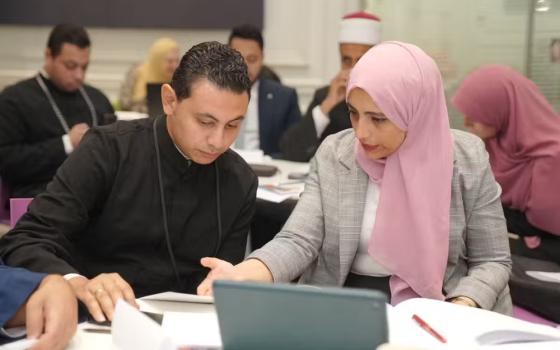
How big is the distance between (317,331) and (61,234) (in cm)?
98

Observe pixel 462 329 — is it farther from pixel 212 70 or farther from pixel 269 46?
pixel 269 46

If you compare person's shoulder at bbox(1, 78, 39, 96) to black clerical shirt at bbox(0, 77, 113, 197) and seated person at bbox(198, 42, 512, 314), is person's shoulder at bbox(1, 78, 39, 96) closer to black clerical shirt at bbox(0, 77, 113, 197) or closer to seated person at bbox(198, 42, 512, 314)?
black clerical shirt at bbox(0, 77, 113, 197)

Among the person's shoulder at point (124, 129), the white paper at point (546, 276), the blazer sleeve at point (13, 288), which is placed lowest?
the white paper at point (546, 276)

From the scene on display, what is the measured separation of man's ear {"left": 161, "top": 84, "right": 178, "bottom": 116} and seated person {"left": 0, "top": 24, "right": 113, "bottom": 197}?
1494mm

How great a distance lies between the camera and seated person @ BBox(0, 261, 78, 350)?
1.33m

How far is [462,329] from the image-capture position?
1.44 meters

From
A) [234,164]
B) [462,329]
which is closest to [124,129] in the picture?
[234,164]

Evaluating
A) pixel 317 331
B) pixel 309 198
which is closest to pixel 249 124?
pixel 309 198

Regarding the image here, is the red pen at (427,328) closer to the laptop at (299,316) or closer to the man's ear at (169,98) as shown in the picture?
the laptop at (299,316)

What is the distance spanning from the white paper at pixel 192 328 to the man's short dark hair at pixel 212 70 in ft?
2.02

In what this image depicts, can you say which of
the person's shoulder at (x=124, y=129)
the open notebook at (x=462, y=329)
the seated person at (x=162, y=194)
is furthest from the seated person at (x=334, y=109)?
the open notebook at (x=462, y=329)

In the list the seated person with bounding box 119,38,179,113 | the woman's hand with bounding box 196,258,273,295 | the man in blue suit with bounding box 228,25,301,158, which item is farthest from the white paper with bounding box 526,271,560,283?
the seated person with bounding box 119,38,179,113

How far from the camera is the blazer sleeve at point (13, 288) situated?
137 centimetres

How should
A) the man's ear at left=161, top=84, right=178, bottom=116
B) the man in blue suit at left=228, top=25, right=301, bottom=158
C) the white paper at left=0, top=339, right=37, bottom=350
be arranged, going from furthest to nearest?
the man in blue suit at left=228, top=25, right=301, bottom=158 < the man's ear at left=161, top=84, right=178, bottom=116 < the white paper at left=0, top=339, right=37, bottom=350
